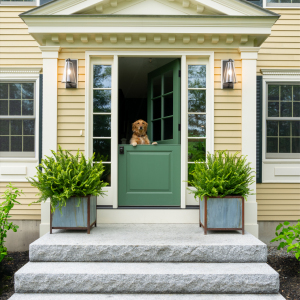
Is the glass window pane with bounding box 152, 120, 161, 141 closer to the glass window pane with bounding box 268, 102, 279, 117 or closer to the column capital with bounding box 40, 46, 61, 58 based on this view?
the column capital with bounding box 40, 46, 61, 58

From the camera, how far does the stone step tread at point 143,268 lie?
2.53 m

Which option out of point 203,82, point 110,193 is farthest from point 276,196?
point 110,193

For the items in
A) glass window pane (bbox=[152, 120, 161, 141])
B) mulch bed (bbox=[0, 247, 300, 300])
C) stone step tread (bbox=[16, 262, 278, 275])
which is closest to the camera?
stone step tread (bbox=[16, 262, 278, 275])

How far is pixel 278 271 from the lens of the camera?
342cm

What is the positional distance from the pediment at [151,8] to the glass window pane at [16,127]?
172 centimetres

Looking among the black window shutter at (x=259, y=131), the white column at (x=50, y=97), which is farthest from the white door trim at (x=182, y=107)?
the black window shutter at (x=259, y=131)

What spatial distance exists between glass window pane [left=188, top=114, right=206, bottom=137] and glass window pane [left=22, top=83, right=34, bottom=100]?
8.41 feet

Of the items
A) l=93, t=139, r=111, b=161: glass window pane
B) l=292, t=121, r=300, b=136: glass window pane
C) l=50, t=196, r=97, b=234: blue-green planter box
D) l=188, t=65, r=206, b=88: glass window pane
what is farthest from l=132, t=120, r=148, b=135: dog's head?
l=292, t=121, r=300, b=136: glass window pane

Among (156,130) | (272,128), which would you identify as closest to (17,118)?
(156,130)

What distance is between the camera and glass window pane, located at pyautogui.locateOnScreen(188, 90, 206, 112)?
375cm

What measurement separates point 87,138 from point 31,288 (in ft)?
6.05

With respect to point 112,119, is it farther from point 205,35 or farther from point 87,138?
point 205,35

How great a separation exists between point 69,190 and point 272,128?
3.31m

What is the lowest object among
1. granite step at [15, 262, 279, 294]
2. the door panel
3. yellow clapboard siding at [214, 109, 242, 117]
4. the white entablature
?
granite step at [15, 262, 279, 294]
